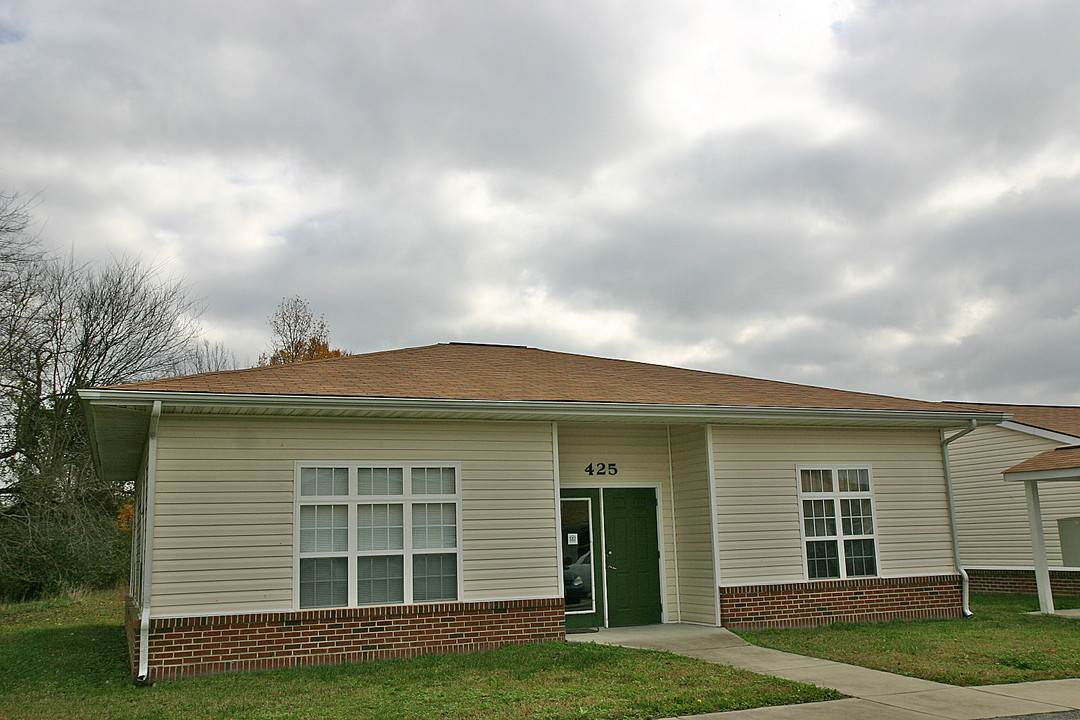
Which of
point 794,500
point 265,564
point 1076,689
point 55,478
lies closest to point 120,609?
point 55,478

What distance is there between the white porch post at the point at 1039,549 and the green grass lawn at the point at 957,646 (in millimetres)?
686

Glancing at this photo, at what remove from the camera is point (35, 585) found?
78.6 ft

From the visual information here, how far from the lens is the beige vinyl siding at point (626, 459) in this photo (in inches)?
506

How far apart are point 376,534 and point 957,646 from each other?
7.14 m

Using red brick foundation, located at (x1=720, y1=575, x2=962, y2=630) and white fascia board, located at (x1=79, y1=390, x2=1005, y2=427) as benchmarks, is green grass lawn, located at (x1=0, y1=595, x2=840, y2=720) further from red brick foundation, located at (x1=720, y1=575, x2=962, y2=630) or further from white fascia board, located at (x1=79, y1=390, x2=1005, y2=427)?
white fascia board, located at (x1=79, y1=390, x2=1005, y2=427)

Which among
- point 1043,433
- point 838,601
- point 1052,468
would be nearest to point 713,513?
point 838,601

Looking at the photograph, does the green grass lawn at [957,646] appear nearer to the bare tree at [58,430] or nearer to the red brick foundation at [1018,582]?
the red brick foundation at [1018,582]

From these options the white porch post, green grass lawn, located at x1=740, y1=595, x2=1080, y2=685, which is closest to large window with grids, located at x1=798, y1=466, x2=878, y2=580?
green grass lawn, located at x1=740, y1=595, x2=1080, y2=685

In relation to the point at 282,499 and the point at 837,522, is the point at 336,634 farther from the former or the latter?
the point at 837,522

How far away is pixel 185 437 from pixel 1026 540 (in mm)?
15989

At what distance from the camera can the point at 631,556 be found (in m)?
13.0

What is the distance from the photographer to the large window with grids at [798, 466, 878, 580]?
1284 centimetres

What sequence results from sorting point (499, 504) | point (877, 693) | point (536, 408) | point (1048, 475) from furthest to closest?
point (1048, 475) < point (499, 504) < point (536, 408) < point (877, 693)

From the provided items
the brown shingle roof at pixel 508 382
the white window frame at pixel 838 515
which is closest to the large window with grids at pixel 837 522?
the white window frame at pixel 838 515
